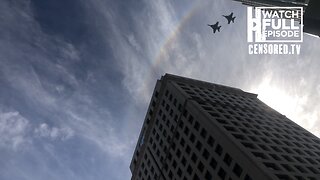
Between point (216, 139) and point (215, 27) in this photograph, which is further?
point (215, 27)

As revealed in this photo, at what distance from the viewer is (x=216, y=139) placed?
63906 millimetres

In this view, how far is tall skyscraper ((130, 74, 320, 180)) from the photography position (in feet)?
187

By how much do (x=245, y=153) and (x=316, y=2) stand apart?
24.1m

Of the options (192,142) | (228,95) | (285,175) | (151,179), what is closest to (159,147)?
(151,179)

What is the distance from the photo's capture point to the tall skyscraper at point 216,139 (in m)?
57.1

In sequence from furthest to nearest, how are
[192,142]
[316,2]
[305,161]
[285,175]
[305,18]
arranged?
[192,142]
[305,161]
[285,175]
[305,18]
[316,2]

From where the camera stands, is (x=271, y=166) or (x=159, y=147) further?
(x=159, y=147)

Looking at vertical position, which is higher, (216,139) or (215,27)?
(215,27)

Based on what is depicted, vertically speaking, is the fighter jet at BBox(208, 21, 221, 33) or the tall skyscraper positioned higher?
the fighter jet at BBox(208, 21, 221, 33)

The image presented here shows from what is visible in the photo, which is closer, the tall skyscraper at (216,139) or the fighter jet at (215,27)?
the tall skyscraper at (216,139)

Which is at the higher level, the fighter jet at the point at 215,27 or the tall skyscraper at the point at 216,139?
the fighter jet at the point at 215,27

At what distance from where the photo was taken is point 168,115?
82375mm

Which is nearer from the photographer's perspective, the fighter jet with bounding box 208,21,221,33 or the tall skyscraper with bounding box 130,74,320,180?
the tall skyscraper with bounding box 130,74,320,180

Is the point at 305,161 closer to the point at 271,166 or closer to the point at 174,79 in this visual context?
the point at 271,166
